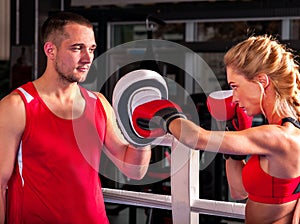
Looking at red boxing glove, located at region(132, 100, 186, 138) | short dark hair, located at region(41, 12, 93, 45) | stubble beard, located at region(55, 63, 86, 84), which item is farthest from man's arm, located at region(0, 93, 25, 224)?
red boxing glove, located at region(132, 100, 186, 138)

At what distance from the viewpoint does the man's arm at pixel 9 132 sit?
1846 mm

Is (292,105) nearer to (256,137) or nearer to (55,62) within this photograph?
(256,137)

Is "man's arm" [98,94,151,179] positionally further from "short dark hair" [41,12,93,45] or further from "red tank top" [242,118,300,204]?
"red tank top" [242,118,300,204]

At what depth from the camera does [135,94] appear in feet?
5.99

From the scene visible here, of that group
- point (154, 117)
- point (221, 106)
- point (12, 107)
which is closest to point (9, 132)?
point (12, 107)

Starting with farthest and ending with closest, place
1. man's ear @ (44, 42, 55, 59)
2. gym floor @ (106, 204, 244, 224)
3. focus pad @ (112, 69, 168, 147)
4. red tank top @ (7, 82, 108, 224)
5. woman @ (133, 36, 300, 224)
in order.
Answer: gym floor @ (106, 204, 244, 224), man's ear @ (44, 42, 55, 59), red tank top @ (7, 82, 108, 224), focus pad @ (112, 69, 168, 147), woman @ (133, 36, 300, 224)

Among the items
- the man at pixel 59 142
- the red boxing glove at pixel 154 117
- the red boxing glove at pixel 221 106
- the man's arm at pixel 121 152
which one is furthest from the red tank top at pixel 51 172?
the red boxing glove at pixel 221 106

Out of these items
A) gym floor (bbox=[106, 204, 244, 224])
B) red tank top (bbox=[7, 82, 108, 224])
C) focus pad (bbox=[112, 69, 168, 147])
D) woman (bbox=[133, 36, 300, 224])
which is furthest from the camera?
gym floor (bbox=[106, 204, 244, 224])

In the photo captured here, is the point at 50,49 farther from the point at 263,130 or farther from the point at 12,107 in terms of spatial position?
the point at 263,130

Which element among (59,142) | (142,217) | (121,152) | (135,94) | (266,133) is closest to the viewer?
(266,133)

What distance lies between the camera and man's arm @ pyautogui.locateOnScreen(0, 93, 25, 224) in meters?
1.85

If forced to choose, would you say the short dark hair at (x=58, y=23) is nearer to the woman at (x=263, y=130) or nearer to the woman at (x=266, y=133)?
the woman at (x=263, y=130)

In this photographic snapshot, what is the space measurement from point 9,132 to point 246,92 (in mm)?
824

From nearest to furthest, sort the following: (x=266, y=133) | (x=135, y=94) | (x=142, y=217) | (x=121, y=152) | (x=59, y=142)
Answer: (x=266, y=133)
(x=135, y=94)
(x=59, y=142)
(x=121, y=152)
(x=142, y=217)
